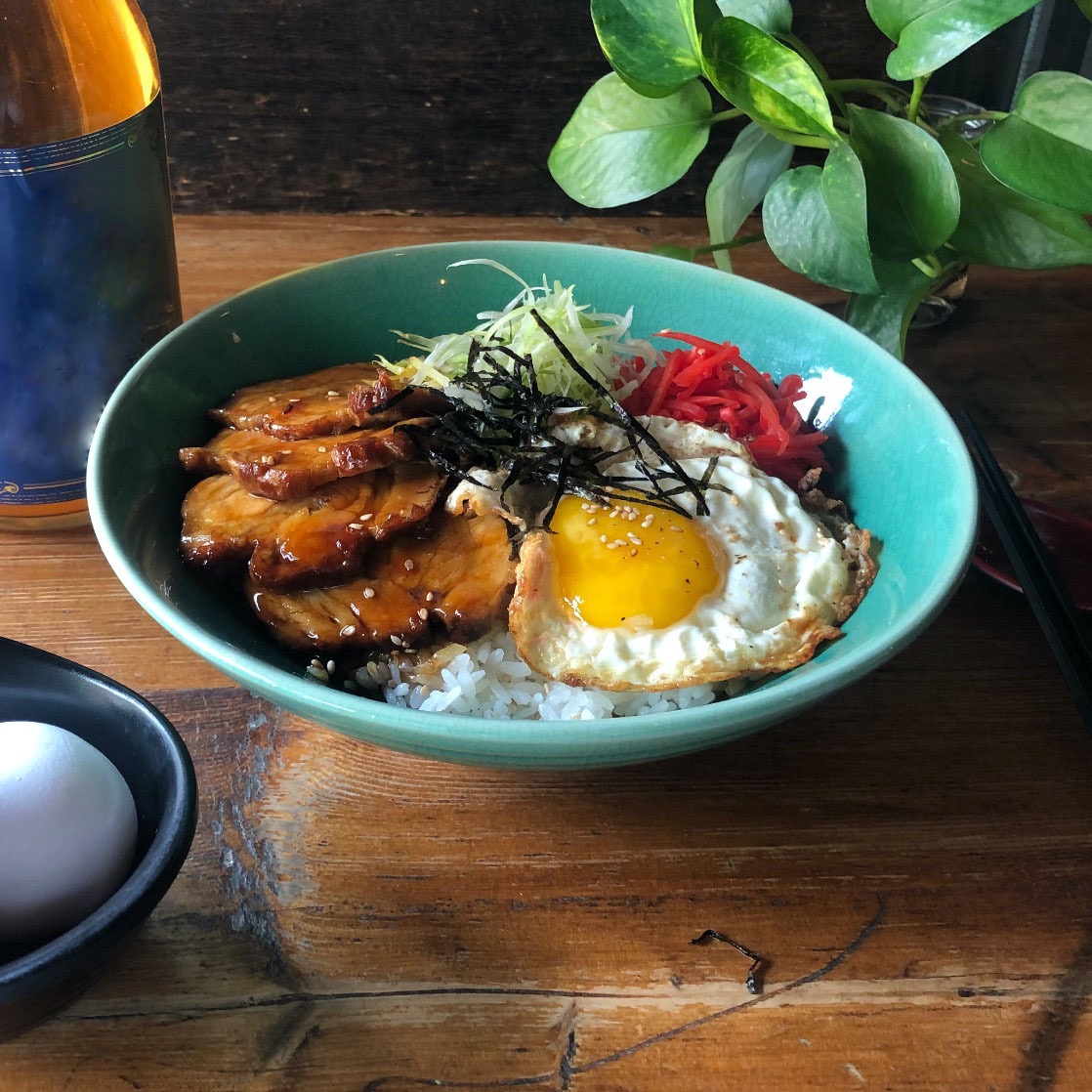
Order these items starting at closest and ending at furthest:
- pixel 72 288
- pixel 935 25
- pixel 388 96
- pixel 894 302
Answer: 1. pixel 72 288
2. pixel 935 25
3. pixel 894 302
4. pixel 388 96

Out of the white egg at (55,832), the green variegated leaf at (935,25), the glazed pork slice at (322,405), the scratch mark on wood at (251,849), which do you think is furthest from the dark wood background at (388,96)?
the white egg at (55,832)

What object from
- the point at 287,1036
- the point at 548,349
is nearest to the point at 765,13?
the point at 548,349

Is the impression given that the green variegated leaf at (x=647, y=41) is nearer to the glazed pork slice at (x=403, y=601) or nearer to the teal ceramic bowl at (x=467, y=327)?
the teal ceramic bowl at (x=467, y=327)

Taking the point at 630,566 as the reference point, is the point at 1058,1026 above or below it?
below

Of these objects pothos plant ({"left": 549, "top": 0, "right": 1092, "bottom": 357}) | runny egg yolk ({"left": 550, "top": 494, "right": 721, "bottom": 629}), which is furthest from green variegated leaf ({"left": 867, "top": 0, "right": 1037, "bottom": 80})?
runny egg yolk ({"left": 550, "top": 494, "right": 721, "bottom": 629})

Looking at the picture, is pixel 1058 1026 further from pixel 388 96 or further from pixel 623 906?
pixel 388 96
